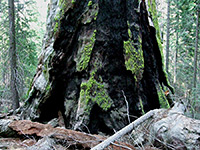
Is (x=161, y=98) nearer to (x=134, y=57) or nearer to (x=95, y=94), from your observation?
(x=134, y=57)

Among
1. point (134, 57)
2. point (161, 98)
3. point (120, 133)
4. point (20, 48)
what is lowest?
point (161, 98)

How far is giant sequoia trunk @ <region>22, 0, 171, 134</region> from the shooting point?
18.4 ft

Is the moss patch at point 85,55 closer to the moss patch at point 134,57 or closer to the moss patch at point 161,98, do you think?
the moss patch at point 134,57

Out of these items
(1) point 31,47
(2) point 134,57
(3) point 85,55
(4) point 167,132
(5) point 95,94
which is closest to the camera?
(4) point 167,132

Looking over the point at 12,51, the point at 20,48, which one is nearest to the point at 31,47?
the point at 20,48

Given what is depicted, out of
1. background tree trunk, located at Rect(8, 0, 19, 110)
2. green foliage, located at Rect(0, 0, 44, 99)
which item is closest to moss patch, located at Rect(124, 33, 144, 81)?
green foliage, located at Rect(0, 0, 44, 99)

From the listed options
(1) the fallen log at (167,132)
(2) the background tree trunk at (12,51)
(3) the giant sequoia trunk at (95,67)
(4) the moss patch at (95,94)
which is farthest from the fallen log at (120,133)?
(2) the background tree trunk at (12,51)

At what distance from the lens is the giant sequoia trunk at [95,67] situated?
5.62 m

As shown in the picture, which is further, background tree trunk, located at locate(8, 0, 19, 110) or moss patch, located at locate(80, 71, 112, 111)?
background tree trunk, located at locate(8, 0, 19, 110)

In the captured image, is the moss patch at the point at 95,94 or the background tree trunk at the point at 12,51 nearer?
the moss patch at the point at 95,94

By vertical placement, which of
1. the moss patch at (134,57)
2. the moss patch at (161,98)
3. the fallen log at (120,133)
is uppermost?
the moss patch at (134,57)

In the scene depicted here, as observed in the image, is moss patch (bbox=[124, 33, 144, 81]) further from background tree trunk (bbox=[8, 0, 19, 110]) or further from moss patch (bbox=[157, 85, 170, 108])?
background tree trunk (bbox=[8, 0, 19, 110])

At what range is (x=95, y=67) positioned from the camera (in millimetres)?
5734

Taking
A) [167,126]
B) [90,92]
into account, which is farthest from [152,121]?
[90,92]
